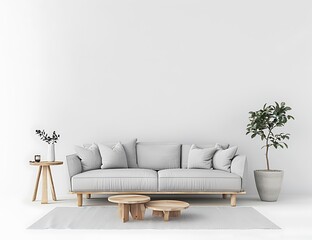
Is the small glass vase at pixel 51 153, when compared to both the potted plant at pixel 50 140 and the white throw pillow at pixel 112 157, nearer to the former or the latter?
the potted plant at pixel 50 140

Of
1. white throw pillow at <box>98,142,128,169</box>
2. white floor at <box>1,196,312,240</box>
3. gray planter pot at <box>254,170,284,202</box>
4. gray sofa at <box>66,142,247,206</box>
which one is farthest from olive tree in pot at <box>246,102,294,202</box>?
white throw pillow at <box>98,142,128,169</box>

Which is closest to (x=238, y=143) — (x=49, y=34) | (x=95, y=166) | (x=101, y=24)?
(x=95, y=166)

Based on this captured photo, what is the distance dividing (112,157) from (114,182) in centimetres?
57

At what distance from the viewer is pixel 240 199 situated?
→ 282 inches

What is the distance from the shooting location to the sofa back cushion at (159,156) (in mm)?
7090

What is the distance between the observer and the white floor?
4694 mm

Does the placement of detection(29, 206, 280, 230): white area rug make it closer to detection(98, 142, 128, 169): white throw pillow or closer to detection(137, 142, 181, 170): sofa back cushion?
detection(98, 142, 128, 169): white throw pillow

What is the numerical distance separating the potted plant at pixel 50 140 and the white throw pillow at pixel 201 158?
6.46 feet

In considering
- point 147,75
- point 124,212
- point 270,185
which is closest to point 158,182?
point 124,212

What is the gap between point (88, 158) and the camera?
6.82 m

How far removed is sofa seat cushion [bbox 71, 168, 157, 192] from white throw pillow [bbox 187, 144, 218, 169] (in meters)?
0.76

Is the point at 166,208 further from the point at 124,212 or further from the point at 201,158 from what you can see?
the point at 201,158

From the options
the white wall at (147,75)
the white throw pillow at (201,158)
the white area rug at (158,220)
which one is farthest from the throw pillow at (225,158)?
the white wall at (147,75)

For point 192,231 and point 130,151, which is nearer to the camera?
point 192,231
